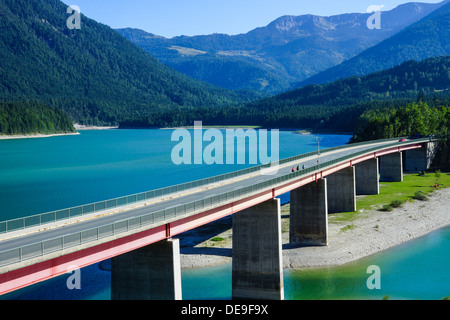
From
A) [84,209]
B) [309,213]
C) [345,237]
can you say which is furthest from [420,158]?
[84,209]

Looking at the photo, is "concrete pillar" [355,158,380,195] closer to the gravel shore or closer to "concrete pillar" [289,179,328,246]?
the gravel shore

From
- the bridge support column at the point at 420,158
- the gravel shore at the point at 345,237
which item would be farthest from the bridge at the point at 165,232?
the bridge support column at the point at 420,158

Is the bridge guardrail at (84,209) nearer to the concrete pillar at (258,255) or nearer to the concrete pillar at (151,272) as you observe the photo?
the concrete pillar at (151,272)

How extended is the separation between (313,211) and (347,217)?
14.5 metres

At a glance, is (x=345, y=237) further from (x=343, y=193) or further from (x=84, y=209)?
(x=84, y=209)

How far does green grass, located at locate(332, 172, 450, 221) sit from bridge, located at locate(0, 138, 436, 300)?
11.3 m

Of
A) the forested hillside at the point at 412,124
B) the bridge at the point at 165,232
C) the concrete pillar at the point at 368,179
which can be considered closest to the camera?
the bridge at the point at 165,232

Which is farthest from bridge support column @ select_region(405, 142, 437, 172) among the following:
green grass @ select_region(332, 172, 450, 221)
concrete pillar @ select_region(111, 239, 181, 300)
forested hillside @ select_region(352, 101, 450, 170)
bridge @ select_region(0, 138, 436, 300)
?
concrete pillar @ select_region(111, 239, 181, 300)

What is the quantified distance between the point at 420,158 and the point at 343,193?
48756mm

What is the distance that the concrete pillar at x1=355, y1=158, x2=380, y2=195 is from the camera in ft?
290

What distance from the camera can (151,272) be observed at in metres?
33.1

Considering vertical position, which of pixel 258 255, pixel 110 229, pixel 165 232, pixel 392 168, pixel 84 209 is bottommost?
pixel 258 255

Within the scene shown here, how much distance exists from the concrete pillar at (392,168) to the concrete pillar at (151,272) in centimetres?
7880

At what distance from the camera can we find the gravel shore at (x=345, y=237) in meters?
54.1
